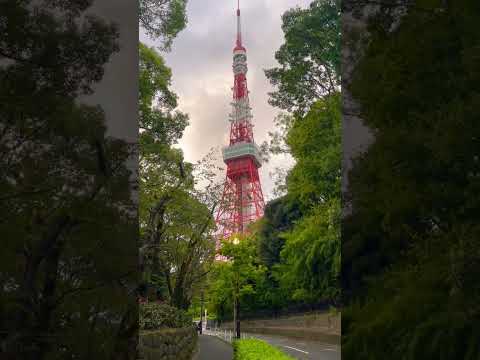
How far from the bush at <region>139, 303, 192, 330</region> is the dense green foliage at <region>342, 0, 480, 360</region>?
4339mm

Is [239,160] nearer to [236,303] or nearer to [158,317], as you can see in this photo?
[236,303]

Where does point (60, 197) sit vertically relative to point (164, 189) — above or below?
below

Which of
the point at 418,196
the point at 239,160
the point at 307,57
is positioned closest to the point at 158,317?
the point at 307,57

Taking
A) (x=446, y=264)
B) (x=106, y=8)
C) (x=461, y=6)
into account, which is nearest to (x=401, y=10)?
(x=461, y=6)

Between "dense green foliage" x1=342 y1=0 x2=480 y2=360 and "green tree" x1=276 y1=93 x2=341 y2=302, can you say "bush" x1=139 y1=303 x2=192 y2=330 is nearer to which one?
"green tree" x1=276 y1=93 x2=341 y2=302

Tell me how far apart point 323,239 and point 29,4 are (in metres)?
4.84

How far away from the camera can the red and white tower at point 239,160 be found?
37.6 ft

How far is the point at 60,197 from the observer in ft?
12.0

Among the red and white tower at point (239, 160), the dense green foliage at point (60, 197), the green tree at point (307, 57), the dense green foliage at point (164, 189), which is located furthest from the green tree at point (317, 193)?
the red and white tower at point (239, 160)

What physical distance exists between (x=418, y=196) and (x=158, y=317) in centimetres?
557

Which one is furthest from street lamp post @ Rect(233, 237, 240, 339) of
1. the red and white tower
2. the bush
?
the bush

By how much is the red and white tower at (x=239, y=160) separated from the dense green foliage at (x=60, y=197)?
6661 millimetres

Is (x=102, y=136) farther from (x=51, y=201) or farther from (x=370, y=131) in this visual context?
(x=370, y=131)

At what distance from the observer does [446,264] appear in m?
3.29
